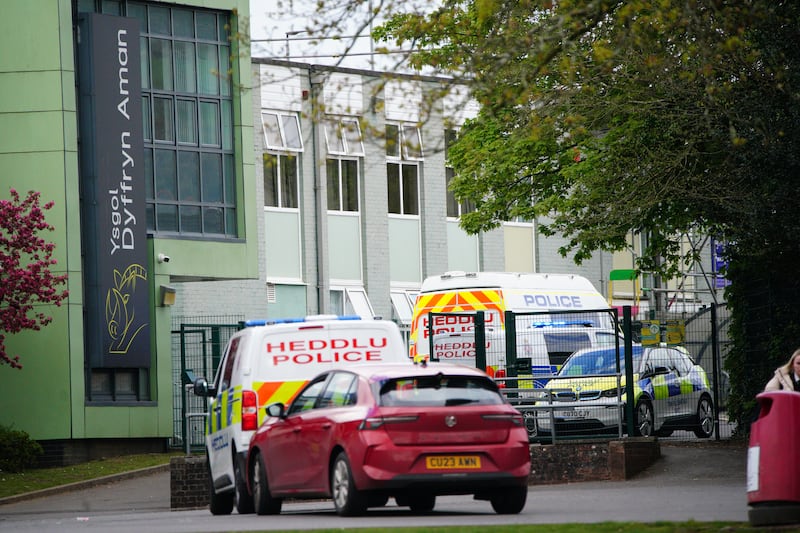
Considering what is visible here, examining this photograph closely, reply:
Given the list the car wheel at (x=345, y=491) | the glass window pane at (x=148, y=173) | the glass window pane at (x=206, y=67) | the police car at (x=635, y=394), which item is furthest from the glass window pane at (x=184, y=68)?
the car wheel at (x=345, y=491)

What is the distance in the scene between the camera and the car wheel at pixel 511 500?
14914 millimetres

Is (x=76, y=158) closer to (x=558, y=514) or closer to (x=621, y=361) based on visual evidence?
(x=621, y=361)

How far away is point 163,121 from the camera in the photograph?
33031 millimetres

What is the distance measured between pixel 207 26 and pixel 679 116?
15627mm

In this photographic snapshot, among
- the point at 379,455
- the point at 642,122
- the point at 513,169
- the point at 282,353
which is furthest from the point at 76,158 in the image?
the point at 379,455

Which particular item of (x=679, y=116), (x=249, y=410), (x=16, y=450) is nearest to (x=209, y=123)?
(x=16, y=450)

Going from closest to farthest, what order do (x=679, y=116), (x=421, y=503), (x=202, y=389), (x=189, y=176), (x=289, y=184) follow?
(x=421, y=503), (x=202, y=389), (x=679, y=116), (x=189, y=176), (x=289, y=184)

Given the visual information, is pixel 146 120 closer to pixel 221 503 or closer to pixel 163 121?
pixel 163 121

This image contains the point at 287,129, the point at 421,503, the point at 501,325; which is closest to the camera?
the point at 421,503

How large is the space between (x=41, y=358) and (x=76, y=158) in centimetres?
382

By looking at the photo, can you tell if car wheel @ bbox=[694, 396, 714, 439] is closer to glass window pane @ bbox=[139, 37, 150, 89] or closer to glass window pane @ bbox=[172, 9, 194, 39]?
glass window pane @ bbox=[139, 37, 150, 89]

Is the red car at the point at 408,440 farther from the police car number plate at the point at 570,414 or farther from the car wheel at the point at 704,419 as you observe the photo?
the car wheel at the point at 704,419

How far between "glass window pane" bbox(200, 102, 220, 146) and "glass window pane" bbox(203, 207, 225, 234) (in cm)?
135

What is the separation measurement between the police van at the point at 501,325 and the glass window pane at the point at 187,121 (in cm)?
683
